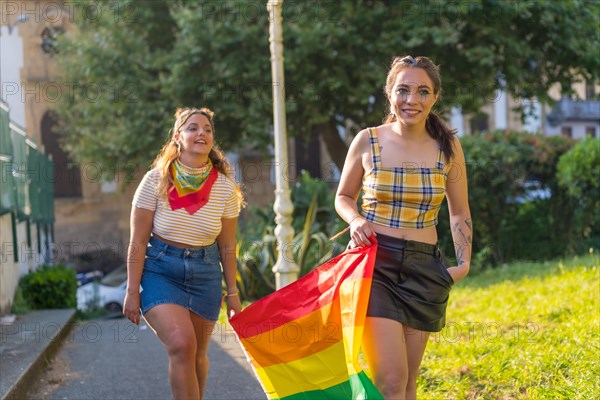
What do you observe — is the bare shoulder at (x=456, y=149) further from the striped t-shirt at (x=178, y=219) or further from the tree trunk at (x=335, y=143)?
the tree trunk at (x=335, y=143)

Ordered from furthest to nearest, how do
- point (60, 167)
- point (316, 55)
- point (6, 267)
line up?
point (60, 167) → point (316, 55) → point (6, 267)

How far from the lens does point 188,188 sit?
4527 millimetres

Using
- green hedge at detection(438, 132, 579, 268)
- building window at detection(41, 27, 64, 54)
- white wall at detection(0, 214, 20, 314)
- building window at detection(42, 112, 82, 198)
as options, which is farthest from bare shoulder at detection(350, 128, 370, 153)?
building window at detection(41, 27, 64, 54)

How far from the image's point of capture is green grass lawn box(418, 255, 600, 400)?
4.98 meters

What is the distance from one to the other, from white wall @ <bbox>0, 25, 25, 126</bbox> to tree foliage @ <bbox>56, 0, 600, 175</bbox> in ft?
25.0

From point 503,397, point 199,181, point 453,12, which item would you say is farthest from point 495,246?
point 199,181

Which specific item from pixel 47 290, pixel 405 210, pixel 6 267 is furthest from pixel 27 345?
pixel 405 210

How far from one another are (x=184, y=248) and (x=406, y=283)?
141cm

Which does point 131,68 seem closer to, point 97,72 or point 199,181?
point 97,72

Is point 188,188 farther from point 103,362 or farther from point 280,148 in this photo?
point 280,148

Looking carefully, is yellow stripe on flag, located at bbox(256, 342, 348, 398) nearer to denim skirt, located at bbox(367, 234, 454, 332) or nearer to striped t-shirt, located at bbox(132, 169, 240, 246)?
denim skirt, located at bbox(367, 234, 454, 332)

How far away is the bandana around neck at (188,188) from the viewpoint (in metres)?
4.50

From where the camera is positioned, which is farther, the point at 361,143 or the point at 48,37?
the point at 48,37

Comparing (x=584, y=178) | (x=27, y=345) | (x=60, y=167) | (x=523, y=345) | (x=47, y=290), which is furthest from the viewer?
(x=60, y=167)
